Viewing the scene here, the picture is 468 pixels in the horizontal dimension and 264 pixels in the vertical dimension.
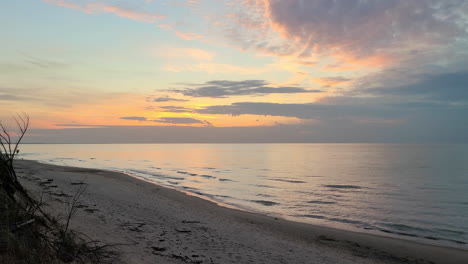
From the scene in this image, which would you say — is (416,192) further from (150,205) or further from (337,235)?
(150,205)

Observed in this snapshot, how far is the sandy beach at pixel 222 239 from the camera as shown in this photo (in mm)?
9242

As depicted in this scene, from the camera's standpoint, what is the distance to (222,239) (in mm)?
11297

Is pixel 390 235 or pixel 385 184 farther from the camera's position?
pixel 385 184

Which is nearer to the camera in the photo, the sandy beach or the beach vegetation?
the beach vegetation

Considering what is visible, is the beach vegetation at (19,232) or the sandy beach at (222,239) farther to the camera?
the sandy beach at (222,239)

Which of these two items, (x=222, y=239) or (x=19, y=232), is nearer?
(x=19, y=232)

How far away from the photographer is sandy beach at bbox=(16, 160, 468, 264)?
9.24m

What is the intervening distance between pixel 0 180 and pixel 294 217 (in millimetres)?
16413

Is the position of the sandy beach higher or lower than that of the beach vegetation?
lower

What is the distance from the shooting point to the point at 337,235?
46.4 ft

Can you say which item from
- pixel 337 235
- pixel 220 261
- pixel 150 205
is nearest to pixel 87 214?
pixel 150 205

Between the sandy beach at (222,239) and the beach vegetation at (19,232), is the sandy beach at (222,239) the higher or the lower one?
the lower one

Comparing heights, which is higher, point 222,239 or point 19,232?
point 19,232

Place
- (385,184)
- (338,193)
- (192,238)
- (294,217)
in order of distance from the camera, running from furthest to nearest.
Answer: (385,184) < (338,193) < (294,217) < (192,238)
